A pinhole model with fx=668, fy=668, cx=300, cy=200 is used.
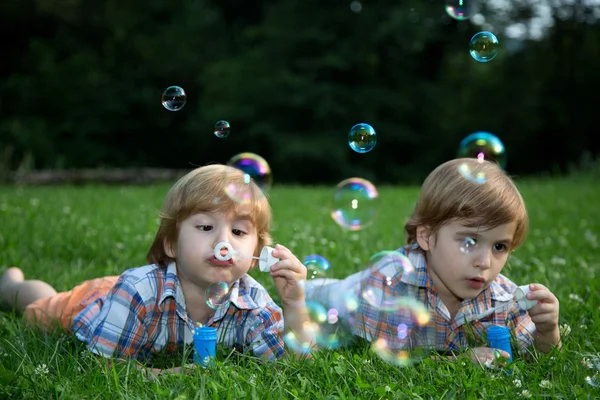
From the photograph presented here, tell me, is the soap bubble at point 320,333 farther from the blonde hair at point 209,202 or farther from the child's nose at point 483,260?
the child's nose at point 483,260

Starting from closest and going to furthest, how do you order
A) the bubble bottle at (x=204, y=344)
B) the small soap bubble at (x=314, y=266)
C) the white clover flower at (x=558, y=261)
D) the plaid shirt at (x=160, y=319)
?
the bubble bottle at (x=204, y=344) → the plaid shirt at (x=160, y=319) → the small soap bubble at (x=314, y=266) → the white clover flower at (x=558, y=261)

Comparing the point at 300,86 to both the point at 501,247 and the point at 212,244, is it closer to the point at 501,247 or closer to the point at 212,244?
the point at 501,247

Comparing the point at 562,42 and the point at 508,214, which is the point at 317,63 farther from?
the point at 508,214

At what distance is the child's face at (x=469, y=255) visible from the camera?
2.62 metres

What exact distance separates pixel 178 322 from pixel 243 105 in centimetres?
1411

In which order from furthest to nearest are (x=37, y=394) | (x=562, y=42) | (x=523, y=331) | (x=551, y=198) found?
(x=562, y=42) < (x=551, y=198) < (x=523, y=331) < (x=37, y=394)

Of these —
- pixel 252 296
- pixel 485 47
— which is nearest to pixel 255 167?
pixel 252 296

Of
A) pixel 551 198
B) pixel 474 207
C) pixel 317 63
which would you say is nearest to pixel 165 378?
pixel 474 207

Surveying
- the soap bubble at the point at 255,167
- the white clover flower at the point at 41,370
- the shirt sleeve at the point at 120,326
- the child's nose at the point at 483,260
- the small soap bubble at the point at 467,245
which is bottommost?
the white clover flower at the point at 41,370

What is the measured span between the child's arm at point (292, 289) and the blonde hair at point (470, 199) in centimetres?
63

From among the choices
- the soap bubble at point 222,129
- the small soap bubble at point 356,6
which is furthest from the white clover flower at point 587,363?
the small soap bubble at point 356,6

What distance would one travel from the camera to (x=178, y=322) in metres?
2.72

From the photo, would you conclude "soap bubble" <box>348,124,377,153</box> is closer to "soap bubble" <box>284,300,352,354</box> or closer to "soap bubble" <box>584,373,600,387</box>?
"soap bubble" <box>284,300,352,354</box>

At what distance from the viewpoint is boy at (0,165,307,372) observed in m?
2.55
